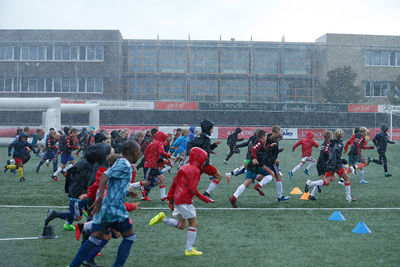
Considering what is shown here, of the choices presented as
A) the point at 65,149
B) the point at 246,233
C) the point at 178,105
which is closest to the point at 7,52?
the point at 178,105

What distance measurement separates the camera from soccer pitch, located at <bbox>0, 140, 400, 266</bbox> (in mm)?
6621

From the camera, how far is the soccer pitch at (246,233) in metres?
6.62

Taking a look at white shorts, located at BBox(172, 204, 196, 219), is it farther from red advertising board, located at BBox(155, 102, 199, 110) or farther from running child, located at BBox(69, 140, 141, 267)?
red advertising board, located at BBox(155, 102, 199, 110)

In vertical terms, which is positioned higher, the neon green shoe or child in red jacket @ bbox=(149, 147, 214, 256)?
child in red jacket @ bbox=(149, 147, 214, 256)

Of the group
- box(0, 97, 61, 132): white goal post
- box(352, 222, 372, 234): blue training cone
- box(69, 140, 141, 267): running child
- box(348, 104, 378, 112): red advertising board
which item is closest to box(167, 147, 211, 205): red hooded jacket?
box(69, 140, 141, 267): running child

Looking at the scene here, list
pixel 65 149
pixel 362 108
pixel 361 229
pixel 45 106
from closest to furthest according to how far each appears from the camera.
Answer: pixel 361 229 < pixel 65 149 < pixel 45 106 < pixel 362 108

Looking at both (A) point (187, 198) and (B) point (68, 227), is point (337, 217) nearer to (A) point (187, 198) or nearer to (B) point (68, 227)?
(A) point (187, 198)

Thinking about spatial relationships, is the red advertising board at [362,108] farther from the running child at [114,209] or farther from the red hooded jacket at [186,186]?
the running child at [114,209]

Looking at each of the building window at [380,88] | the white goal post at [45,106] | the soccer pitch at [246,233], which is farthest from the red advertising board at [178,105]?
the soccer pitch at [246,233]

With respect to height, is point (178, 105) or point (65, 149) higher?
point (178, 105)

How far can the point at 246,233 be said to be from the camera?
8.22 m

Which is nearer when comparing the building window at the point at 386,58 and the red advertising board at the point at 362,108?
the red advertising board at the point at 362,108

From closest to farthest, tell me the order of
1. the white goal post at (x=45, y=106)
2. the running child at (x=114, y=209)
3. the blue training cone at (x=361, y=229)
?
1. the running child at (x=114, y=209)
2. the blue training cone at (x=361, y=229)
3. the white goal post at (x=45, y=106)

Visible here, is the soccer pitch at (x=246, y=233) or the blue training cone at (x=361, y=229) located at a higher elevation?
the blue training cone at (x=361, y=229)
